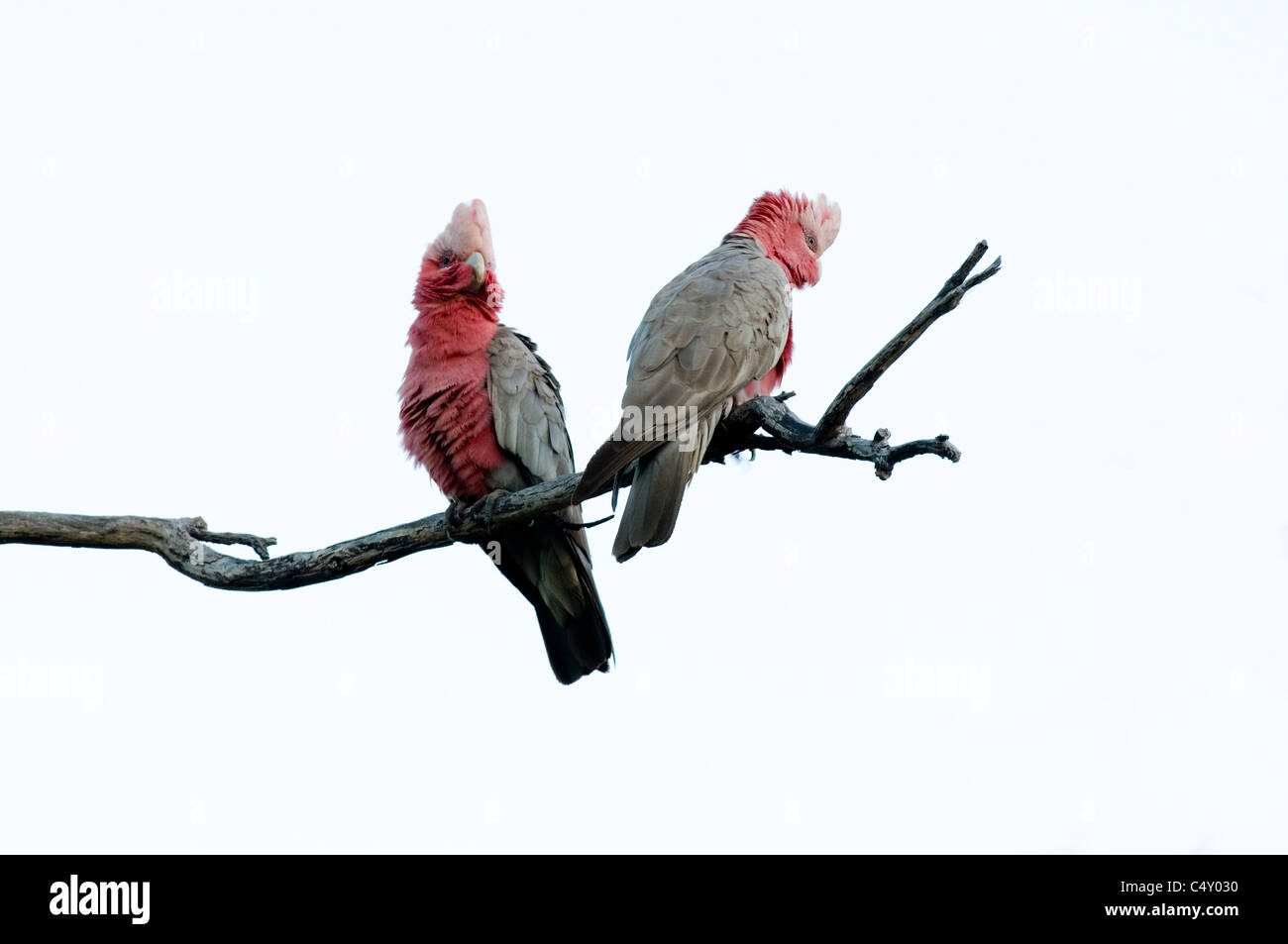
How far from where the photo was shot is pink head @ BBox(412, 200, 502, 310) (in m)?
7.28

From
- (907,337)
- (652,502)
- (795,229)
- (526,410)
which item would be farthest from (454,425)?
(907,337)

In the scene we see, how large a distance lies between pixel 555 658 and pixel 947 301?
3686 mm

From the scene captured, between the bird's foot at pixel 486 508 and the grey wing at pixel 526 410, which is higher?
the grey wing at pixel 526 410

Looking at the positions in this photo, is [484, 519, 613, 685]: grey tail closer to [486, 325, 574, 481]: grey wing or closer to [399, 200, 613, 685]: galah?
[399, 200, 613, 685]: galah

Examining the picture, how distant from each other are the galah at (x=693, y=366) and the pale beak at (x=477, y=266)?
1001mm

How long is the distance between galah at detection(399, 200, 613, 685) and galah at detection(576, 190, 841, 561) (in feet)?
2.52

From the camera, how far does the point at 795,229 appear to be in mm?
8234

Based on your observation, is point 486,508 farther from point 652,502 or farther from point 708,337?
point 708,337

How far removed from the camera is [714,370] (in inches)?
256

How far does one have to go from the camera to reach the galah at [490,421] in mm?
7133

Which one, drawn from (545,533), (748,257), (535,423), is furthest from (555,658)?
(748,257)

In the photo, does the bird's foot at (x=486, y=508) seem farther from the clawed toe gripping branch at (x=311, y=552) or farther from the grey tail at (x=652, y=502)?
the grey tail at (x=652, y=502)

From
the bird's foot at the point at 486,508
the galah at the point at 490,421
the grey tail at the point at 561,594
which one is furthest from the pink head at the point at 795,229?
the bird's foot at the point at 486,508
